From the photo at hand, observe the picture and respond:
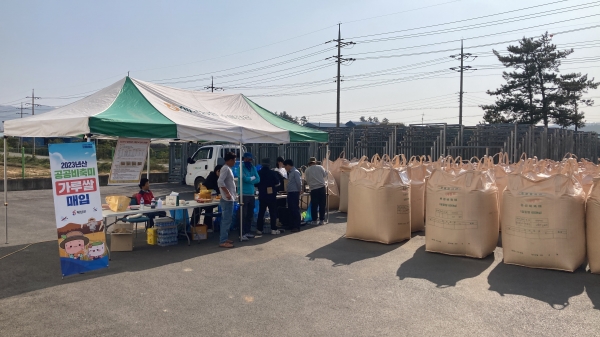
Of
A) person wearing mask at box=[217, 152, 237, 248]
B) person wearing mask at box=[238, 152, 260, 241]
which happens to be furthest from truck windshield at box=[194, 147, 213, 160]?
person wearing mask at box=[217, 152, 237, 248]

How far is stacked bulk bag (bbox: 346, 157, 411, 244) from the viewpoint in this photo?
318 inches

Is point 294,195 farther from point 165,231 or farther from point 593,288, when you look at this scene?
point 593,288

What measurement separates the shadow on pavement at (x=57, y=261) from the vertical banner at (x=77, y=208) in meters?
0.23

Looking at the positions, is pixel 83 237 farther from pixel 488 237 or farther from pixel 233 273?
pixel 488 237

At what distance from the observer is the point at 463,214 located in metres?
7.12

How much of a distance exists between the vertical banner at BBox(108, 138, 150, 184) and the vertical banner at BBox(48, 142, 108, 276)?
1841mm

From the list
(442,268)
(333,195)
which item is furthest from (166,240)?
(333,195)

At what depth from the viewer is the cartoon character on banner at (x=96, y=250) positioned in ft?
20.6

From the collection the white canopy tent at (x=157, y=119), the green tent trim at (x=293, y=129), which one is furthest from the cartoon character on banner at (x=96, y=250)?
the green tent trim at (x=293, y=129)

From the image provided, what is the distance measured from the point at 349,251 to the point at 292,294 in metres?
2.41

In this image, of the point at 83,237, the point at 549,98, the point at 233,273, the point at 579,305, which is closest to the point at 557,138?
the point at 549,98

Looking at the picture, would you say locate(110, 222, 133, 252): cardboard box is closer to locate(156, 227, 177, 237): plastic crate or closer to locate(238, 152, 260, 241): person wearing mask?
locate(156, 227, 177, 237): plastic crate

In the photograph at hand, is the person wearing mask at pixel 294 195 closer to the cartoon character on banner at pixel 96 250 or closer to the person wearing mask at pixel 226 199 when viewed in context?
the person wearing mask at pixel 226 199

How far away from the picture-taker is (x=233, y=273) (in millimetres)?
6348
